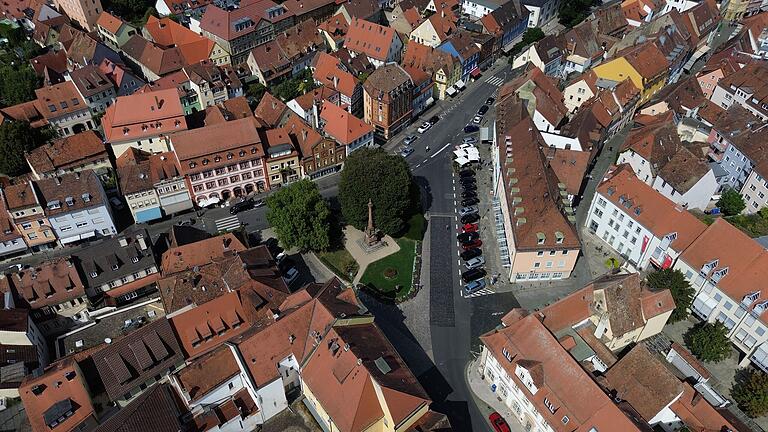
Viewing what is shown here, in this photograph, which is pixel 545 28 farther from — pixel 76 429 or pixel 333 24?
pixel 76 429

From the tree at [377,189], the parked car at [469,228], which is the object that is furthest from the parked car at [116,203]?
the parked car at [469,228]

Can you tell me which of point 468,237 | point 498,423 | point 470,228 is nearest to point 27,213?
Result: point 468,237

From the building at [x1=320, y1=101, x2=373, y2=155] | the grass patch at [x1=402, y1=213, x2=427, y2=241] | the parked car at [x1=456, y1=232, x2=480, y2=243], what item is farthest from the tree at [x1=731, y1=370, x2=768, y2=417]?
the building at [x1=320, y1=101, x2=373, y2=155]

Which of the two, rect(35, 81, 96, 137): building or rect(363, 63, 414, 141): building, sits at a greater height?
rect(363, 63, 414, 141): building

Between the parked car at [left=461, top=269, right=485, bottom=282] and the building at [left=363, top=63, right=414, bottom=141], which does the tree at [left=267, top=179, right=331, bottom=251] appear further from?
the building at [left=363, top=63, right=414, bottom=141]

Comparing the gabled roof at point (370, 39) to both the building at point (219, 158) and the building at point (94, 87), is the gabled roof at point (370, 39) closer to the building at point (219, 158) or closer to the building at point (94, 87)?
the building at point (219, 158)

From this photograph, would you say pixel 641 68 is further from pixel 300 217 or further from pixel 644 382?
pixel 300 217
